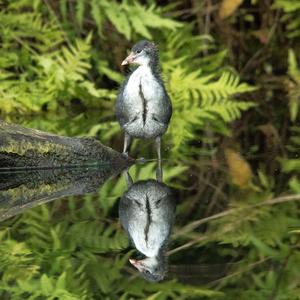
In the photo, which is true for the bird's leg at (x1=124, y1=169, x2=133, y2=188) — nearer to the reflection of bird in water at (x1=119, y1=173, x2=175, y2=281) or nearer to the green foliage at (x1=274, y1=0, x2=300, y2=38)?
the reflection of bird in water at (x1=119, y1=173, x2=175, y2=281)

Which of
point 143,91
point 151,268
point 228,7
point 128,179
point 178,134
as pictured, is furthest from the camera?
point 228,7

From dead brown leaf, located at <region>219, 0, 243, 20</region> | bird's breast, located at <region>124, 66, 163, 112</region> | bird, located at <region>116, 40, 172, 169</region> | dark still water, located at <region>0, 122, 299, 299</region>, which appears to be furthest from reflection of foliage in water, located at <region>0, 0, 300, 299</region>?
bird's breast, located at <region>124, 66, 163, 112</region>

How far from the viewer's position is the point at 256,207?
17.8ft

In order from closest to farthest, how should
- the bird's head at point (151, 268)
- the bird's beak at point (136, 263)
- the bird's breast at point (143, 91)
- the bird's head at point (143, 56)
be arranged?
1. the bird's head at point (151, 268)
2. the bird's beak at point (136, 263)
3. the bird's breast at point (143, 91)
4. the bird's head at point (143, 56)

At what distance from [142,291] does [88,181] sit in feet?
8.32

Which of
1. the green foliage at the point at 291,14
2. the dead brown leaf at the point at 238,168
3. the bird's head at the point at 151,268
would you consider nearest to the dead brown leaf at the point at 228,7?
the green foliage at the point at 291,14

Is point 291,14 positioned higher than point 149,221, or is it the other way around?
point 291,14

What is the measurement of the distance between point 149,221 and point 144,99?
1.57m

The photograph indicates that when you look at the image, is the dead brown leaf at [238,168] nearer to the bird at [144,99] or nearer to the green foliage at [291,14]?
the bird at [144,99]

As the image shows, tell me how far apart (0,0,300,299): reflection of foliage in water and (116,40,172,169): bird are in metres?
0.32

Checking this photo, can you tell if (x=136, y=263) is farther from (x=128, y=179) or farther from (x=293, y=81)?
(x=293, y=81)

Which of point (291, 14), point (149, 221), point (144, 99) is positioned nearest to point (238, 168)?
point (144, 99)

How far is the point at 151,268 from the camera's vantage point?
4.13 meters

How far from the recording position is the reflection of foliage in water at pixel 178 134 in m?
4.17
